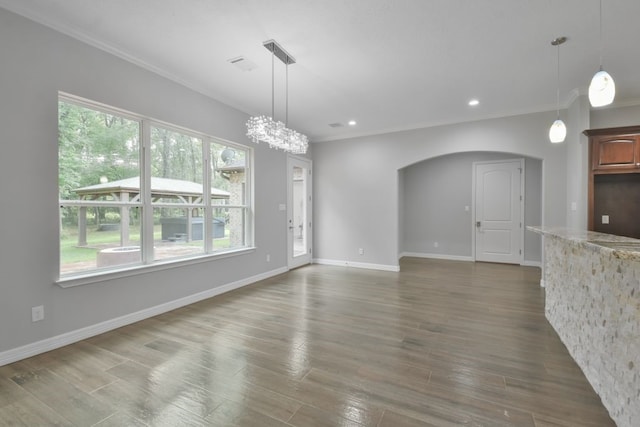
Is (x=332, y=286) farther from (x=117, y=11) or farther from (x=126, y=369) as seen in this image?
(x=117, y=11)

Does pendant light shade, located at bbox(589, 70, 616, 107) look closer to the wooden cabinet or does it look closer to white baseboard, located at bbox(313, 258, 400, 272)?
the wooden cabinet

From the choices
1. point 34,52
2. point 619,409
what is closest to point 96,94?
point 34,52

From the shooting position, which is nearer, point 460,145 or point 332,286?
point 332,286

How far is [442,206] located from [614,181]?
3354 mm

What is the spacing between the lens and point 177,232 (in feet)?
12.6

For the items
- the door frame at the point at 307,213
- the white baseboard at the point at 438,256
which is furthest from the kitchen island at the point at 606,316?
the white baseboard at the point at 438,256

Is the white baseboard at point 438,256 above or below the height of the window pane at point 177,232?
below

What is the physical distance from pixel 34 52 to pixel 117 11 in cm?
83

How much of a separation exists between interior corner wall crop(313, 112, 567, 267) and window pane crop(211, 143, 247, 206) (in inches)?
87.4

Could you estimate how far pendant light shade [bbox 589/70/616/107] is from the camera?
6.66 feet

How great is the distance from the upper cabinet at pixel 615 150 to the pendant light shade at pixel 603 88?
8.12ft

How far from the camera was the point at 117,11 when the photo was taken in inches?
95.4

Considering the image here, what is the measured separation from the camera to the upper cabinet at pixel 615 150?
3863 mm

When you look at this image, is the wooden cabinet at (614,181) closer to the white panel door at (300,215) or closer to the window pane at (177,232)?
the white panel door at (300,215)
